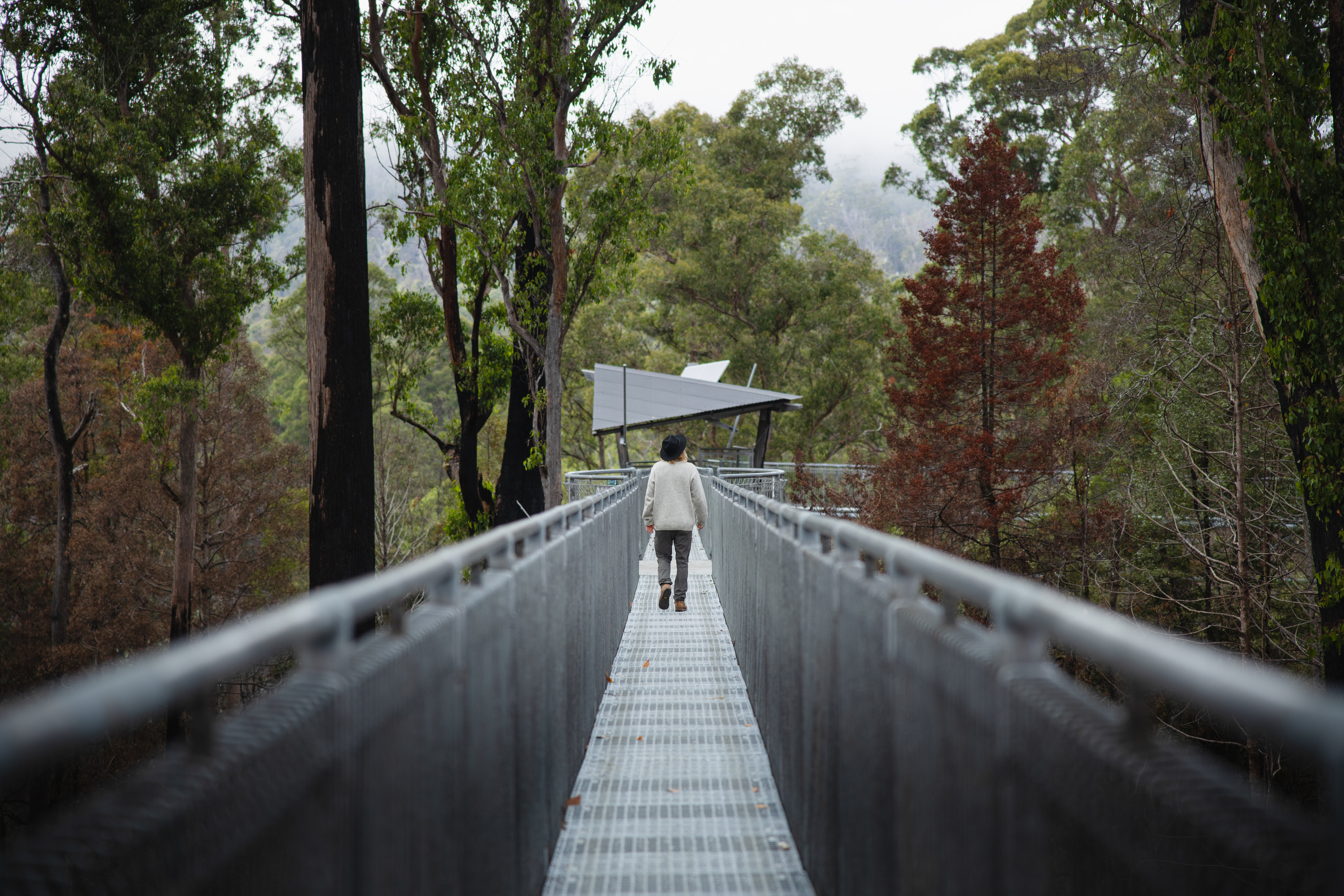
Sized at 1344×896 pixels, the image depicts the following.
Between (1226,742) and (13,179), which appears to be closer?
(1226,742)

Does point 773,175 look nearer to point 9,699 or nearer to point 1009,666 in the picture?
point 9,699

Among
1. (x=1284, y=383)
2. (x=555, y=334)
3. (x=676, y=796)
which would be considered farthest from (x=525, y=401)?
(x=676, y=796)

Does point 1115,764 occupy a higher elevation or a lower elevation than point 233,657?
lower

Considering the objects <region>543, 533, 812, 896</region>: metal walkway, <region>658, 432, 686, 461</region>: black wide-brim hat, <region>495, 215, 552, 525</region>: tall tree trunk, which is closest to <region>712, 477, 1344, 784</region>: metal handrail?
<region>543, 533, 812, 896</region>: metal walkway

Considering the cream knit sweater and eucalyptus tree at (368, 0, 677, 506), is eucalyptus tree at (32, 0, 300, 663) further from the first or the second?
the cream knit sweater

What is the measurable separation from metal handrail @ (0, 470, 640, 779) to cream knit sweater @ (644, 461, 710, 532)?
6808 millimetres

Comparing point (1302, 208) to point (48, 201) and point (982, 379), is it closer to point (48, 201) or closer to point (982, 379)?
point (982, 379)

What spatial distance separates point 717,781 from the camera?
548 centimetres

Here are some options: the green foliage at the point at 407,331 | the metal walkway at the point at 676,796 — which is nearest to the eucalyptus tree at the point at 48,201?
the green foliage at the point at 407,331

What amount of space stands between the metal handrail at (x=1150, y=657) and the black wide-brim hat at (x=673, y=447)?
21.8 feet

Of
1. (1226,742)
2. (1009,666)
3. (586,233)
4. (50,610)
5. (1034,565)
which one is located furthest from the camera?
(50,610)

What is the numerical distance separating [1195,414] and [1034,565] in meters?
4.74

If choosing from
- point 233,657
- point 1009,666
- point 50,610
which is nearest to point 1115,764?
point 1009,666

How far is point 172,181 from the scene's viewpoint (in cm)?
2178
